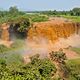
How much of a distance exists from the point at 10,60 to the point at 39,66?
256 inches

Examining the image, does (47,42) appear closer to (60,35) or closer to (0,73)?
(60,35)

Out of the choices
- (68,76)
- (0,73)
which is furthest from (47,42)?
(0,73)

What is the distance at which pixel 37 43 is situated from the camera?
53500 millimetres

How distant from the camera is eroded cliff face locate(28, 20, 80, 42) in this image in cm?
5400

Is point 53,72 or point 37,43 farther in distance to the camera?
point 37,43

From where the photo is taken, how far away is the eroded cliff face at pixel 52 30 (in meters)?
54.0

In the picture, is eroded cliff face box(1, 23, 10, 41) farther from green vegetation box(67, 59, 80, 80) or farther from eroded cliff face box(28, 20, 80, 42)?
green vegetation box(67, 59, 80, 80)

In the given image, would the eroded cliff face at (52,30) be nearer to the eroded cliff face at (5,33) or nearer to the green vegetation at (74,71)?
the eroded cliff face at (5,33)

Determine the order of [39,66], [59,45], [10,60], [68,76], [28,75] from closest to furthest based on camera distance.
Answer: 1. [28,75]
2. [39,66]
3. [68,76]
4. [10,60]
5. [59,45]

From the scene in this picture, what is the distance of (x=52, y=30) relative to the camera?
54438mm

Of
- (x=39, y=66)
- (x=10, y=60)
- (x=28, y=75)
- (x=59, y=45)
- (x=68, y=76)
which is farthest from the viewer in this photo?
(x=59, y=45)

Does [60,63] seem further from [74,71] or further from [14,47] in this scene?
[14,47]

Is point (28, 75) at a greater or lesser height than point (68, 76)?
greater

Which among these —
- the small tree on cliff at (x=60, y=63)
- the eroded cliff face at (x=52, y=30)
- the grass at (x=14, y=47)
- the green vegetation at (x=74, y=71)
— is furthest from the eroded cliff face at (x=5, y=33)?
the green vegetation at (x=74, y=71)
